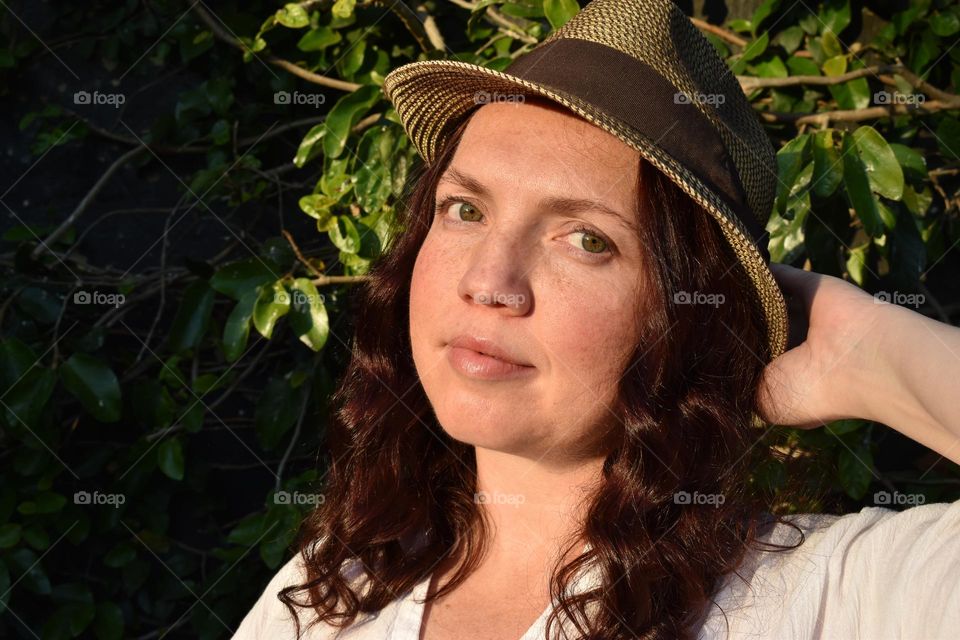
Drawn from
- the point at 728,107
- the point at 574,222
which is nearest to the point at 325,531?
the point at 574,222

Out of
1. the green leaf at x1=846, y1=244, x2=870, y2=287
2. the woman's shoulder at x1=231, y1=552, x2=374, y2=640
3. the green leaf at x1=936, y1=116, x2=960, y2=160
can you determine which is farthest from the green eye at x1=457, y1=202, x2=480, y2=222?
the green leaf at x1=936, y1=116, x2=960, y2=160

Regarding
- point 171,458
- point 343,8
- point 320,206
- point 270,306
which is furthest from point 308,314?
point 343,8

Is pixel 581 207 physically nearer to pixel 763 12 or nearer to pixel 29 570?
pixel 763 12

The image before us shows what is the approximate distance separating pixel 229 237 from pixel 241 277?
0.43 metres

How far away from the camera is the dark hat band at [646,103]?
1.30m

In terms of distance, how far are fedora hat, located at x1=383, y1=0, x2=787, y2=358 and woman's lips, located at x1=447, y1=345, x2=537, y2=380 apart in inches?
12.0

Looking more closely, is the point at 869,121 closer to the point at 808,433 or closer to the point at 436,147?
the point at 808,433

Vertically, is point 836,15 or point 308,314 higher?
point 836,15

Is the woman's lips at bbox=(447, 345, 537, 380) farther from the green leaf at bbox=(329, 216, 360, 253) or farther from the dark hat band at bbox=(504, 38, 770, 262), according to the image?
the green leaf at bbox=(329, 216, 360, 253)

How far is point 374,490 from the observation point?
1671mm

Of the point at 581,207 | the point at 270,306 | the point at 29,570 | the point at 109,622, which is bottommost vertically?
the point at 109,622

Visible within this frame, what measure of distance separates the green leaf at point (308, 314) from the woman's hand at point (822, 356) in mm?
949

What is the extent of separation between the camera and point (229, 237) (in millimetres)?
2564

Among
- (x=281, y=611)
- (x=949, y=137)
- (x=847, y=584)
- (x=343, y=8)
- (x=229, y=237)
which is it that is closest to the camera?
(x=847, y=584)
